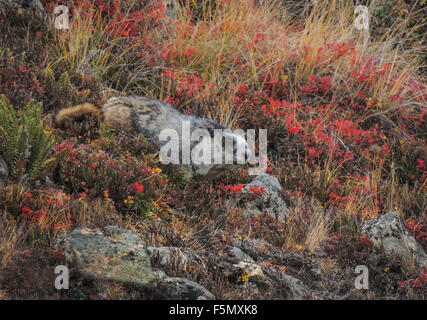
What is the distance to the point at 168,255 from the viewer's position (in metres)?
4.36

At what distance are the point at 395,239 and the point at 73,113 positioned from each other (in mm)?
4205

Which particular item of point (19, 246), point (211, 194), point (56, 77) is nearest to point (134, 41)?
point (56, 77)

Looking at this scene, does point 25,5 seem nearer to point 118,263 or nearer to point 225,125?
point 225,125

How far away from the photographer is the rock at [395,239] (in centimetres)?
524

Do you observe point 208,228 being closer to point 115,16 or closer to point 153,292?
point 153,292

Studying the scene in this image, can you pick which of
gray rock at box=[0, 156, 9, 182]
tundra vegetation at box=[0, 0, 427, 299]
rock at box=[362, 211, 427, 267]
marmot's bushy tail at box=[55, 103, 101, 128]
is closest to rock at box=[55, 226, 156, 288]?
tundra vegetation at box=[0, 0, 427, 299]

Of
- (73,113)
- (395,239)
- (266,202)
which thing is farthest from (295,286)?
(73,113)

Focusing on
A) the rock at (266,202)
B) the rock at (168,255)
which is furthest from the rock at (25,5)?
the rock at (168,255)

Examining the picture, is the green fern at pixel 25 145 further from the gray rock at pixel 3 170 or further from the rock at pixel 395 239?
the rock at pixel 395 239

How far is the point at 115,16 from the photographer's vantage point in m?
8.35

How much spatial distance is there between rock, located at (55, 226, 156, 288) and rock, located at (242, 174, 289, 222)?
205cm

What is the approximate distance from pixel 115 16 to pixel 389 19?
5.72m

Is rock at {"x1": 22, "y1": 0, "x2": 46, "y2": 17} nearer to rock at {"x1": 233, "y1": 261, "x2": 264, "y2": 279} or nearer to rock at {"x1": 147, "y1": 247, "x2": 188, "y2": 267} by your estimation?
rock at {"x1": 147, "y1": 247, "x2": 188, "y2": 267}

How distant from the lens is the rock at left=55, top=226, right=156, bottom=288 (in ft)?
12.7
